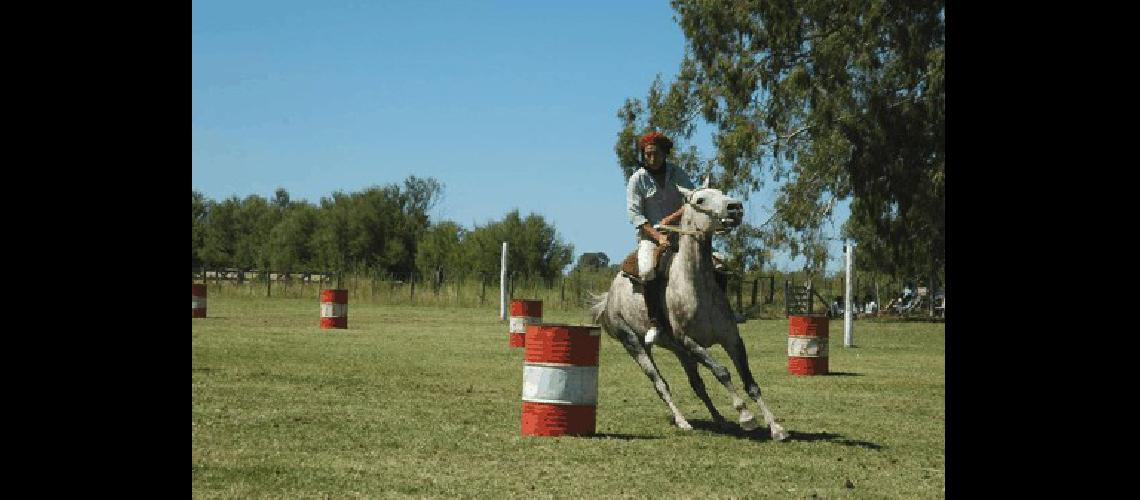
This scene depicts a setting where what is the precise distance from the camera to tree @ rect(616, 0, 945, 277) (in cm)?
4122

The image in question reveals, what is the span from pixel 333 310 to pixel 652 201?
1785cm

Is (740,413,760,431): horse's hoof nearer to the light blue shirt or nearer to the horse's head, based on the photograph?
the horse's head

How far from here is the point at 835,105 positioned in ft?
140

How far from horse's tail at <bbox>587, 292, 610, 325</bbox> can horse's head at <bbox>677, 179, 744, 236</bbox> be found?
145cm

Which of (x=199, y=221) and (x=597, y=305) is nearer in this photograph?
(x=597, y=305)

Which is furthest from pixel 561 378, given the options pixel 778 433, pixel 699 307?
pixel 778 433

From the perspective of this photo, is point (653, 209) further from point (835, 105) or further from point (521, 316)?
point (835, 105)

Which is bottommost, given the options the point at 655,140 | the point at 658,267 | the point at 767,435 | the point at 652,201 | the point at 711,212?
the point at 767,435

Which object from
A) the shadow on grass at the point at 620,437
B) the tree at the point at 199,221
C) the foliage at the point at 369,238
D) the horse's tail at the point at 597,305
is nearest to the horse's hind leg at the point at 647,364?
the horse's tail at the point at 597,305

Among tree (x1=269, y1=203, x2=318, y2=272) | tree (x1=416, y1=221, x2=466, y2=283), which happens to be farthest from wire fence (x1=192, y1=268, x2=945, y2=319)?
tree (x1=269, y1=203, x2=318, y2=272)

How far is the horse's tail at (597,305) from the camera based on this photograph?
11315 millimetres

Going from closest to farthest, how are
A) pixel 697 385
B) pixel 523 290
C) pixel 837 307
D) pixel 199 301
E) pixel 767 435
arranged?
pixel 767 435 < pixel 697 385 < pixel 199 301 < pixel 523 290 < pixel 837 307
